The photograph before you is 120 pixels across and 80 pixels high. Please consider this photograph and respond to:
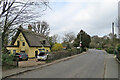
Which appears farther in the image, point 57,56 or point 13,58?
point 57,56

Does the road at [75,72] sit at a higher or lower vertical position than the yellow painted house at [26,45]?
lower

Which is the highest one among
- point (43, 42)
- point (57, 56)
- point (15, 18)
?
point (15, 18)

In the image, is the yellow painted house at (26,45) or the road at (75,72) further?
the yellow painted house at (26,45)

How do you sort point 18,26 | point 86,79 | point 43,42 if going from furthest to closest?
point 43,42, point 18,26, point 86,79

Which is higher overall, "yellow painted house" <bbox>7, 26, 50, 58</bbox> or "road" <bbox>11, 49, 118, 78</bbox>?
"yellow painted house" <bbox>7, 26, 50, 58</bbox>

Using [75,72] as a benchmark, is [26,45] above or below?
above

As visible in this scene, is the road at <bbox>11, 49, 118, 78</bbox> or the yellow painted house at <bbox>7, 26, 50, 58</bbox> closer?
the road at <bbox>11, 49, 118, 78</bbox>

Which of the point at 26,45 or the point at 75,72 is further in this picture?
the point at 26,45

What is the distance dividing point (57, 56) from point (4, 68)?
10.9 meters

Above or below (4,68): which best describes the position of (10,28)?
above

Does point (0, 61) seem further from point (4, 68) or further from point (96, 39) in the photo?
point (96, 39)

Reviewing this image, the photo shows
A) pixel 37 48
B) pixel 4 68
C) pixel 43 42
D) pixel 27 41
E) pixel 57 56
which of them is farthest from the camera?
pixel 43 42

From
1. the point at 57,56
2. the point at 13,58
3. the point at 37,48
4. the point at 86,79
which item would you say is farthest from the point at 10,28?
the point at 37,48

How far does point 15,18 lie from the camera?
10914 millimetres
